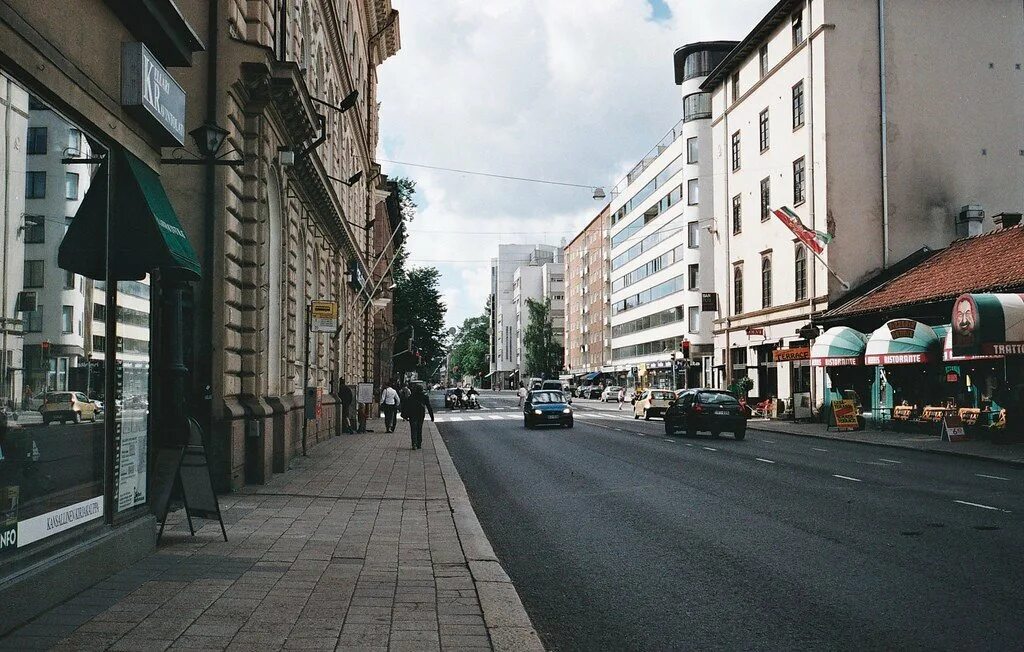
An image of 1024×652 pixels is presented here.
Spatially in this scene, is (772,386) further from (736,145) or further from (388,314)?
(388,314)

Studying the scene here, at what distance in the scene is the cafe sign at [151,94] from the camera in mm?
7910

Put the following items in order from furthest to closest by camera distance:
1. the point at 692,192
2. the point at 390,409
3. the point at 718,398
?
the point at 692,192 < the point at 390,409 < the point at 718,398

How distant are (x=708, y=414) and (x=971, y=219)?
1661cm

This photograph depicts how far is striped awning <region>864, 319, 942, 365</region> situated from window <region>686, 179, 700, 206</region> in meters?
40.1

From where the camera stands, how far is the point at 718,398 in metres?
29.9

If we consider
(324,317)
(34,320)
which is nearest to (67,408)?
(34,320)

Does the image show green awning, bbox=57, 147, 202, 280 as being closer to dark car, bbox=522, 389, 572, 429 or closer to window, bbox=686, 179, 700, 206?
dark car, bbox=522, 389, 572, 429

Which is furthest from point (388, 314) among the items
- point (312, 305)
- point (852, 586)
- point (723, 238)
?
point (852, 586)

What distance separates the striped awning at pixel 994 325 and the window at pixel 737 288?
22353mm

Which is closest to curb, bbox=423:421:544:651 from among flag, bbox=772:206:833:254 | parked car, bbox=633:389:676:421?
flag, bbox=772:206:833:254

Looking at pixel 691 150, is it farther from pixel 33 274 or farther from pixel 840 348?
pixel 33 274

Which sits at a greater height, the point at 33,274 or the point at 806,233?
the point at 806,233

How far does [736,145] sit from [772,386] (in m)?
12.1

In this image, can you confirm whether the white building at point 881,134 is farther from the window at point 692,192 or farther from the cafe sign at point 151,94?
the cafe sign at point 151,94
